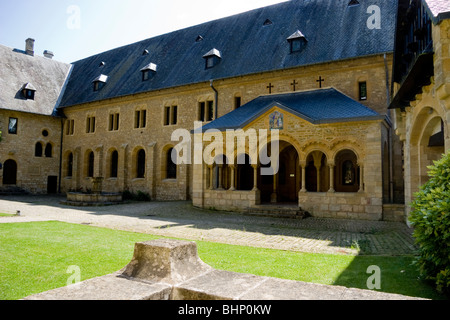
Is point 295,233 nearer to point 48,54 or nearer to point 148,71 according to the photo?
point 148,71

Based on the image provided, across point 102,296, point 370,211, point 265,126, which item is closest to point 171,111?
point 265,126

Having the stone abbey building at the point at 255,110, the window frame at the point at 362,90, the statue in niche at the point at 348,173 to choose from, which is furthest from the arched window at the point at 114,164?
the window frame at the point at 362,90

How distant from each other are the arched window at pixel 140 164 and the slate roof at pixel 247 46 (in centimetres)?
469

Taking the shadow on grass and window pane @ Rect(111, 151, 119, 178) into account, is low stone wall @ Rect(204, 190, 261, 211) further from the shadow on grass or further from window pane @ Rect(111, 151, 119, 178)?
window pane @ Rect(111, 151, 119, 178)

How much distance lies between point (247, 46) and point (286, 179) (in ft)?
30.5

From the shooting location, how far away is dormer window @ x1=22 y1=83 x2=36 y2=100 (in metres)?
26.8

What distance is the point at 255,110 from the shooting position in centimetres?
1738

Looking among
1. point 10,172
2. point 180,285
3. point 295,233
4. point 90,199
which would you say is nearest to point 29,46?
point 10,172

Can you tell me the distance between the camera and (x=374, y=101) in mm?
16469

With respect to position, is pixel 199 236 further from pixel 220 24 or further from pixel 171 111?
pixel 220 24

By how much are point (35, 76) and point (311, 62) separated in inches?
973

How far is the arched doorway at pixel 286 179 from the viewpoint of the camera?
62.4 feet

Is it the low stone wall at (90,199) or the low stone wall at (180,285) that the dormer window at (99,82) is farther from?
the low stone wall at (180,285)
